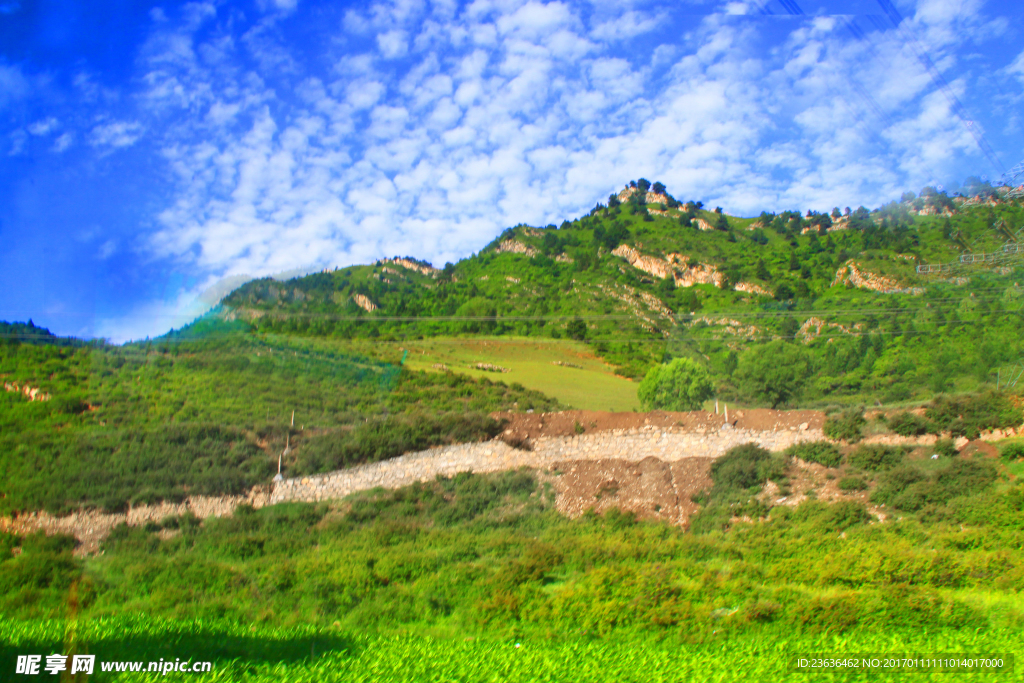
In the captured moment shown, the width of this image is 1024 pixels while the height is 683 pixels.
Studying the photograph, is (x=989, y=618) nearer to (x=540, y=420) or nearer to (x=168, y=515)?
(x=540, y=420)

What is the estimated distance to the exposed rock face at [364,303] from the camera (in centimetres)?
1058

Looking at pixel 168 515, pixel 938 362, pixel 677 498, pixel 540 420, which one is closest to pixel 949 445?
pixel 938 362

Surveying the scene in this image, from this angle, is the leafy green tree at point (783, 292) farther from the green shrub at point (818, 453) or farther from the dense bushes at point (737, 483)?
the dense bushes at point (737, 483)

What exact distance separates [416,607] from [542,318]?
5.94 m

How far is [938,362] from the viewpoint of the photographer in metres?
11.2

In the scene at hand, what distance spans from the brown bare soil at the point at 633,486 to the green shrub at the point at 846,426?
207 cm

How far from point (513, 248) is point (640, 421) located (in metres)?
4.38

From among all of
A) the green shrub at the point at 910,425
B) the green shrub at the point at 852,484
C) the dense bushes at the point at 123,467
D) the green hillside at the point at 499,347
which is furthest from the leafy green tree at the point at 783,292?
the dense bushes at the point at 123,467

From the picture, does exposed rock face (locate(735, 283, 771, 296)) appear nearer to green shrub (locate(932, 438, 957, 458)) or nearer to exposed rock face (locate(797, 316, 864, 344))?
exposed rock face (locate(797, 316, 864, 344))

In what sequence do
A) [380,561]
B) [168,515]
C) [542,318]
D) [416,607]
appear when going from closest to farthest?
[416,607] < [380,561] < [168,515] < [542,318]

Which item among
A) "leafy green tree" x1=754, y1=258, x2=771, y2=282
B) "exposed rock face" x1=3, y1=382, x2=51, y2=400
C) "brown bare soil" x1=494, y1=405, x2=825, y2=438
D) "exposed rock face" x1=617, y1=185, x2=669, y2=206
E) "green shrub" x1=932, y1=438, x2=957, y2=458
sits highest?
"exposed rock face" x1=617, y1=185, x2=669, y2=206

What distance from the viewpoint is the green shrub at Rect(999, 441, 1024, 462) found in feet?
28.6

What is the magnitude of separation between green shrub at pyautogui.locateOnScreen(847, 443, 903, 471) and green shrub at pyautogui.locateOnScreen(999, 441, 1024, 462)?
1.52m

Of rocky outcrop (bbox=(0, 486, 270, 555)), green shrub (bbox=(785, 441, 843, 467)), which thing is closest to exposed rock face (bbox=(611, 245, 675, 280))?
green shrub (bbox=(785, 441, 843, 467))
